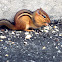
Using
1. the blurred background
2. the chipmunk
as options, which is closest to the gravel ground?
the chipmunk

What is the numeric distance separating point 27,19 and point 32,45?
84cm

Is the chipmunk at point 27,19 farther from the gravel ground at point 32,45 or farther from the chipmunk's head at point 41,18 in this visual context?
the gravel ground at point 32,45

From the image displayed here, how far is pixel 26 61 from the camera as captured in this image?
9.87 feet

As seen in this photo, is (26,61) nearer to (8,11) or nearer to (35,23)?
(35,23)

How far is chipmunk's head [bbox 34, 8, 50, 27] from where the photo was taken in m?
4.07

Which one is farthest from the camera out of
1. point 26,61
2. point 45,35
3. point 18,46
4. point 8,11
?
point 8,11

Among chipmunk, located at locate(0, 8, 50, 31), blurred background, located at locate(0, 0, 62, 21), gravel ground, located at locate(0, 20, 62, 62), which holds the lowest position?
gravel ground, located at locate(0, 20, 62, 62)

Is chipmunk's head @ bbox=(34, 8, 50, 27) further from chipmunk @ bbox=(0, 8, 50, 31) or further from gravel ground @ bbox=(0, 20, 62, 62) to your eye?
gravel ground @ bbox=(0, 20, 62, 62)

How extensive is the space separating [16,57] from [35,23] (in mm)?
1364

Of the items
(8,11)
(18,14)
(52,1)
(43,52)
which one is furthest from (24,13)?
(43,52)

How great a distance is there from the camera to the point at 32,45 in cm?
357

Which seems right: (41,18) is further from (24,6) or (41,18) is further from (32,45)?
(32,45)

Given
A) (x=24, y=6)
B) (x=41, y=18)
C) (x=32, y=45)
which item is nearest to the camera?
(x=32, y=45)

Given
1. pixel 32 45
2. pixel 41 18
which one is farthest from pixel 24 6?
pixel 32 45
